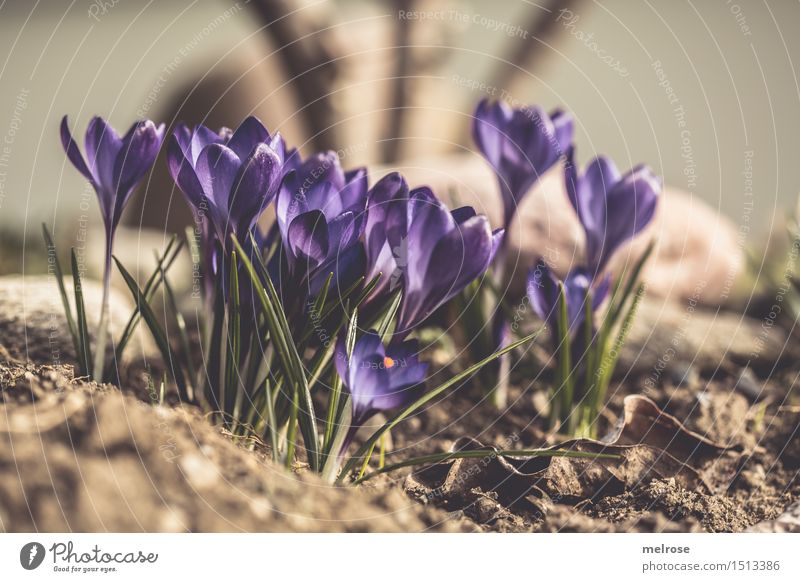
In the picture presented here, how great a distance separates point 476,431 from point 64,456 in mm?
551

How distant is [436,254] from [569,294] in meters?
0.34

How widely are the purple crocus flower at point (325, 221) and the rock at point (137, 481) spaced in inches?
7.5

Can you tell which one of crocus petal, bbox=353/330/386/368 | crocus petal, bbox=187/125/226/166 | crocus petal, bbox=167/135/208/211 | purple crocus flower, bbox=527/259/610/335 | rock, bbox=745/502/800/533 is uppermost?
crocus petal, bbox=187/125/226/166

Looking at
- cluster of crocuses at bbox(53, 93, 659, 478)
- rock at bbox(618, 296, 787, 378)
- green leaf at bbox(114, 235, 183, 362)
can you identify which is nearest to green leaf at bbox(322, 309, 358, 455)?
cluster of crocuses at bbox(53, 93, 659, 478)

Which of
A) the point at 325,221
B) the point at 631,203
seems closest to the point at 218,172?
the point at 325,221

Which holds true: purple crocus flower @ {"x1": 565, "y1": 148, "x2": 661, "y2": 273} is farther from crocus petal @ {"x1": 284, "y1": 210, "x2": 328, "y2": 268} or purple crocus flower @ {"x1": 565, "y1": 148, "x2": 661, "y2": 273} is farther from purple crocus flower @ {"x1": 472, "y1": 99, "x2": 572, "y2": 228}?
crocus petal @ {"x1": 284, "y1": 210, "x2": 328, "y2": 268}

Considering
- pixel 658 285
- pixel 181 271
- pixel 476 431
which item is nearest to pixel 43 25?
pixel 181 271

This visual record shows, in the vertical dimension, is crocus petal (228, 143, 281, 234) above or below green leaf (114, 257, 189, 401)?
above

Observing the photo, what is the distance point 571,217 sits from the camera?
1460 millimetres

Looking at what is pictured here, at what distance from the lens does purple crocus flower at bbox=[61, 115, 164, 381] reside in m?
0.70

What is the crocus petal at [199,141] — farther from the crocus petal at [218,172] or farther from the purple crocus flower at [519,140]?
the purple crocus flower at [519,140]

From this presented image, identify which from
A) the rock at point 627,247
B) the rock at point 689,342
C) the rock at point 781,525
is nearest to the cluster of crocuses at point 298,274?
the rock at point 781,525

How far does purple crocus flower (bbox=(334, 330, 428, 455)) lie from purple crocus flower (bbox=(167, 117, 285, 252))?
6.5 inches
